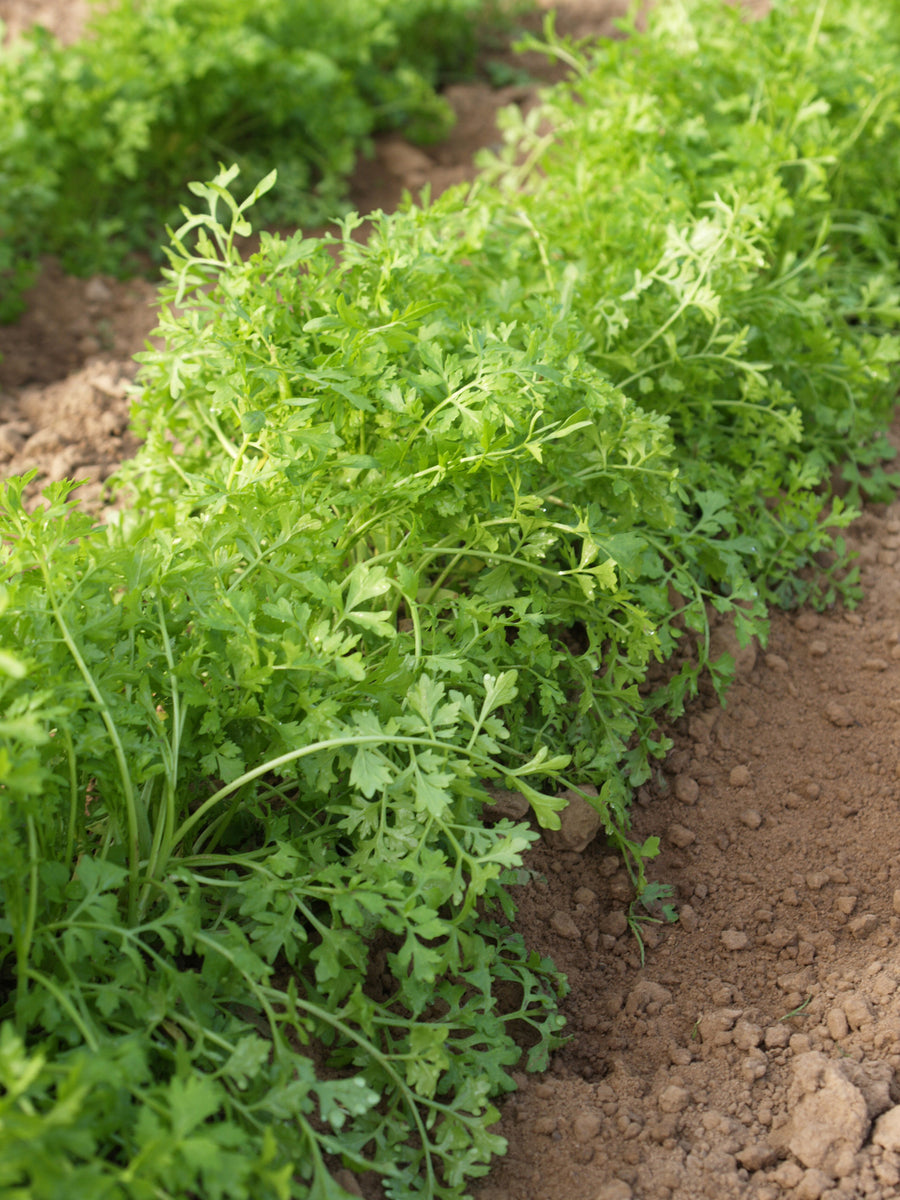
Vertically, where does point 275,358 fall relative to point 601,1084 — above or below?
above

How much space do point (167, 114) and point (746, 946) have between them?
164 inches

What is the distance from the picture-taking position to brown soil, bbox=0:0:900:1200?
85.7 inches

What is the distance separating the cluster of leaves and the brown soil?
57.3 inches

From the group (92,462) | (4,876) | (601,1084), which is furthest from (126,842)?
(92,462)

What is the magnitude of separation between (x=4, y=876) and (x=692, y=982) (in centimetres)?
161

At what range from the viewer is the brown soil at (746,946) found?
7.14 ft

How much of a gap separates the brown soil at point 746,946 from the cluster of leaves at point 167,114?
4.77 ft

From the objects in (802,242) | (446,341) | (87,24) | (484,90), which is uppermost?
(87,24)

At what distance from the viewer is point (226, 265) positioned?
2.77 meters

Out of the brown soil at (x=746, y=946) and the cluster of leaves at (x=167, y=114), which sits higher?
the cluster of leaves at (x=167, y=114)

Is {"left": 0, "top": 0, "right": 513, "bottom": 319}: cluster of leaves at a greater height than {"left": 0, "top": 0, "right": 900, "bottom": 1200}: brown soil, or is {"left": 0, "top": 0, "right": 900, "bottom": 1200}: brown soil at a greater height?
{"left": 0, "top": 0, "right": 513, "bottom": 319}: cluster of leaves

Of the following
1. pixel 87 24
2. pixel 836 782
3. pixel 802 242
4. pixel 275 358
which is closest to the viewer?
pixel 275 358

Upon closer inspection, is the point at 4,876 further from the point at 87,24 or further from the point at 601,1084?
the point at 87,24

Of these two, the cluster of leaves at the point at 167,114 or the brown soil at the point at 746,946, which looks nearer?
A: the brown soil at the point at 746,946
